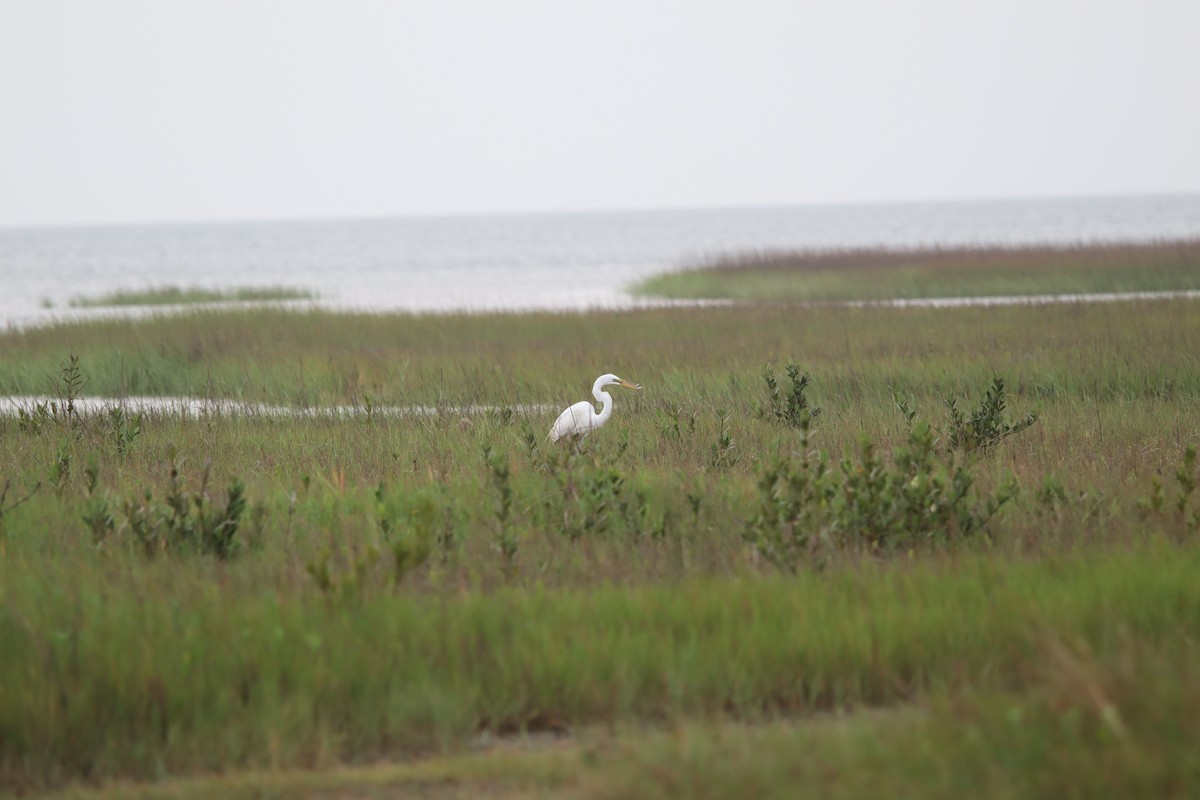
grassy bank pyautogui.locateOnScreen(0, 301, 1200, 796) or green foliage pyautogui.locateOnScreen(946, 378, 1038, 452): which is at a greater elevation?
green foliage pyautogui.locateOnScreen(946, 378, 1038, 452)

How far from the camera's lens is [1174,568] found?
17.3 ft

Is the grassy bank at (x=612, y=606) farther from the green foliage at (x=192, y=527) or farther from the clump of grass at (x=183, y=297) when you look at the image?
the clump of grass at (x=183, y=297)

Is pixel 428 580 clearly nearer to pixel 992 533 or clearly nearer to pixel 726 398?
pixel 992 533

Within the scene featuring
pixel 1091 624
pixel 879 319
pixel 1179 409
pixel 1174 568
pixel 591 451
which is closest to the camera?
pixel 1091 624

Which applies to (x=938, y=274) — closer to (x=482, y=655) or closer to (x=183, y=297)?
(x=183, y=297)

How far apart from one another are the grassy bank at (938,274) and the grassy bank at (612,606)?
Result: 58.1 ft

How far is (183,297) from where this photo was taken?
115 ft

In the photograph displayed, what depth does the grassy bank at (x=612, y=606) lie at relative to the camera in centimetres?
384

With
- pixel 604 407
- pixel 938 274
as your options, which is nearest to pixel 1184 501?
pixel 604 407

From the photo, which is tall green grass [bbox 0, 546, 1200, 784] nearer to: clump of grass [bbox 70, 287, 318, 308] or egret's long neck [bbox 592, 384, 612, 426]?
egret's long neck [bbox 592, 384, 612, 426]

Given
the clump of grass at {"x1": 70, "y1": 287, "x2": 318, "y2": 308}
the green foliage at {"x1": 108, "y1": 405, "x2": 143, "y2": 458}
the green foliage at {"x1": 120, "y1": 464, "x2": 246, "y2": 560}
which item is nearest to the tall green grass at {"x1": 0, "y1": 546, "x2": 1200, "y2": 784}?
the green foliage at {"x1": 120, "y1": 464, "x2": 246, "y2": 560}

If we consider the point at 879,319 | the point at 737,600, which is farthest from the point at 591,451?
the point at 879,319

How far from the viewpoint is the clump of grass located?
113ft

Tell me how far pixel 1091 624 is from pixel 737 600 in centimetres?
139
